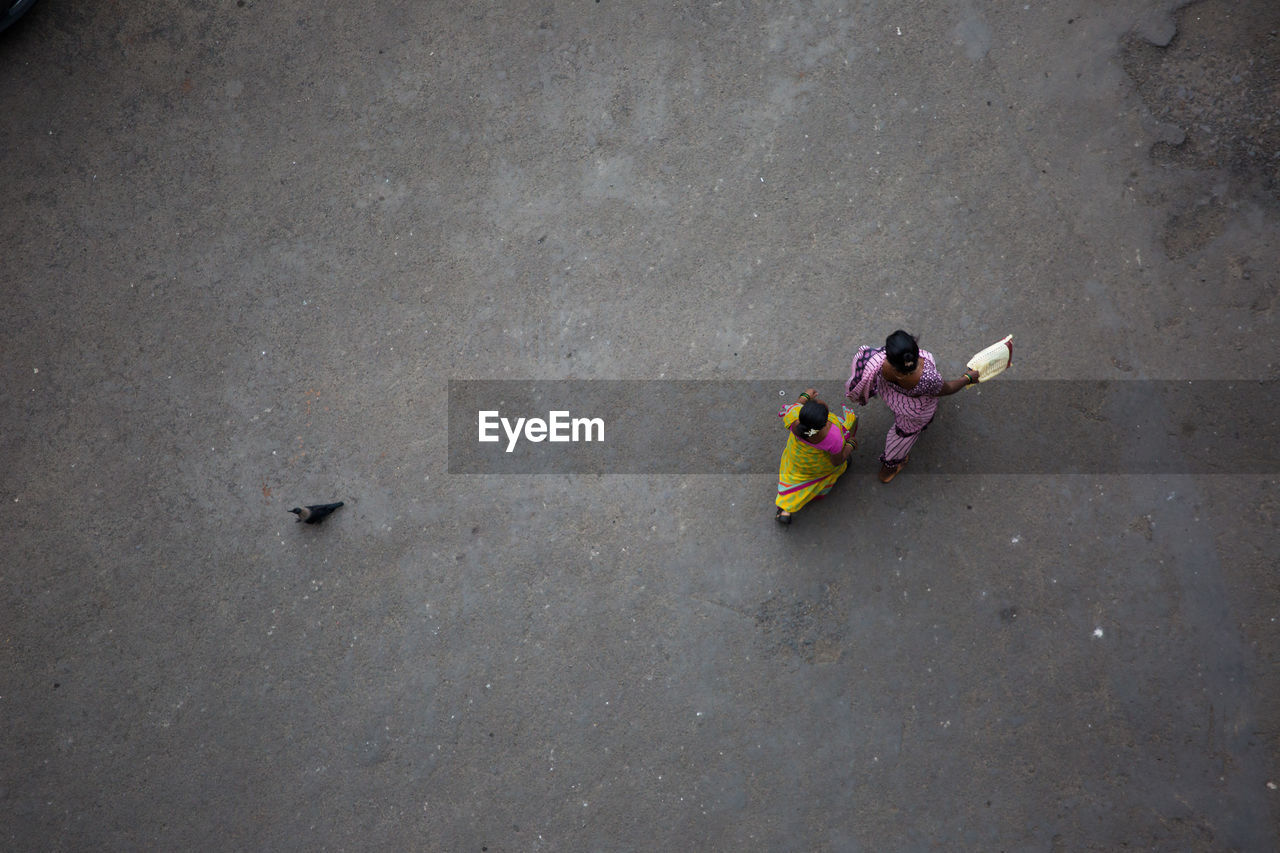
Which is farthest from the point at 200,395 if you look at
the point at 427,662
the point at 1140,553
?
the point at 1140,553

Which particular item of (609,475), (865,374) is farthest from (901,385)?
(609,475)

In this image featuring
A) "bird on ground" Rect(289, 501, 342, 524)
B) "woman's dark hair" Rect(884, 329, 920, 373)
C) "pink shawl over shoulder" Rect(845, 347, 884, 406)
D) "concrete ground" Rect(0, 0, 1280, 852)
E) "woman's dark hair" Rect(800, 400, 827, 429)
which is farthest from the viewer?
"bird on ground" Rect(289, 501, 342, 524)

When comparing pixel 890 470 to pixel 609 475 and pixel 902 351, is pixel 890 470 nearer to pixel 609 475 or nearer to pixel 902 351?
pixel 902 351

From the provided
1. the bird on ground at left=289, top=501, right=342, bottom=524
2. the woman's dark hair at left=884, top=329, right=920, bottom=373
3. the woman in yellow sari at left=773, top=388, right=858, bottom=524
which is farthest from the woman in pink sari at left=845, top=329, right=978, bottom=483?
the bird on ground at left=289, top=501, right=342, bottom=524

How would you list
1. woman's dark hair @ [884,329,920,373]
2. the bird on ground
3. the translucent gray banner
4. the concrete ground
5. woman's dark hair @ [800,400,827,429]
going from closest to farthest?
woman's dark hair @ [884,329,920,373] < woman's dark hair @ [800,400,827,429] < the concrete ground < the translucent gray banner < the bird on ground

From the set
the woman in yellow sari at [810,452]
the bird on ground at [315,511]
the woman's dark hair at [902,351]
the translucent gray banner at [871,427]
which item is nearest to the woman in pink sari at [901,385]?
the woman's dark hair at [902,351]

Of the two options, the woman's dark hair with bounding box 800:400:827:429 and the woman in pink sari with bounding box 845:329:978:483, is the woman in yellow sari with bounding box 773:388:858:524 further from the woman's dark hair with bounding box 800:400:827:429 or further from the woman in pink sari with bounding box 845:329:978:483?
the woman in pink sari with bounding box 845:329:978:483

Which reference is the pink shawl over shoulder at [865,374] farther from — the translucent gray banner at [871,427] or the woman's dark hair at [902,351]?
the translucent gray banner at [871,427]

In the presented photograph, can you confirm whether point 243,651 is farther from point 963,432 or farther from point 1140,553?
point 1140,553
